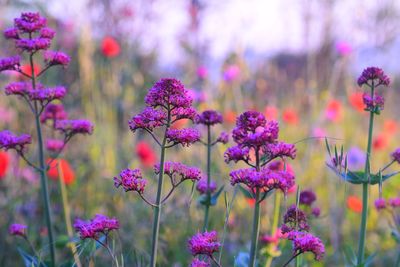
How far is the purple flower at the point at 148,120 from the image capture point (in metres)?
1.56

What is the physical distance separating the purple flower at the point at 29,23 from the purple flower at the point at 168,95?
0.76 m

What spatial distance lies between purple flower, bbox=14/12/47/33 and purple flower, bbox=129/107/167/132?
75 cm

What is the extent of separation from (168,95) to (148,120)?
0.09 metres

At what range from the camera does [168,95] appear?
1.56 meters

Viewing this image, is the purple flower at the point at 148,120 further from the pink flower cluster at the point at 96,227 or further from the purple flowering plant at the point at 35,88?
the purple flowering plant at the point at 35,88

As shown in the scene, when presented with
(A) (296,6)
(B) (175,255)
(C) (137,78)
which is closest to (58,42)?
(C) (137,78)

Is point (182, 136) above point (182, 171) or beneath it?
above

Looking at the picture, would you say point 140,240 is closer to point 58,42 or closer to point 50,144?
point 50,144

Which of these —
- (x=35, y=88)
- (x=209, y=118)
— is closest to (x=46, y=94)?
(x=35, y=88)

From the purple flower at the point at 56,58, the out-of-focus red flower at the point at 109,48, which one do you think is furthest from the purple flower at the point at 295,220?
the out-of-focus red flower at the point at 109,48

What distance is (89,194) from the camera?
4.25m

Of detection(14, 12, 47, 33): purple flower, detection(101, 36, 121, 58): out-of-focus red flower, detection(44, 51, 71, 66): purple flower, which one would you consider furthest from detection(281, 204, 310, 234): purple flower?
detection(101, 36, 121, 58): out-of-focus red flower

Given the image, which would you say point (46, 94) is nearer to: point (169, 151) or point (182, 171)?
point (182, 171)

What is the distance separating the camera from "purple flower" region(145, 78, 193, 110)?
1.55 m
